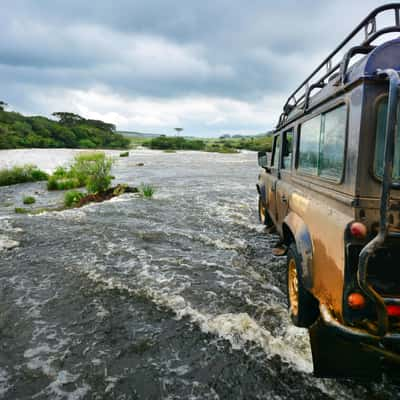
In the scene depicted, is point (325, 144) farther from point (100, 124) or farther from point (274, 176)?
point (100, 124)

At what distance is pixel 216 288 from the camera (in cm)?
426

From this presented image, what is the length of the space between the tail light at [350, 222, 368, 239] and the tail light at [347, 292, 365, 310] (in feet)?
1.42

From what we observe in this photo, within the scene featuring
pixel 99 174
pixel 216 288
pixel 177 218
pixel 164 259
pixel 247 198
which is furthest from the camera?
pixel 99 174

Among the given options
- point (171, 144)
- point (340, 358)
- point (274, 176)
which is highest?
point (171, 144)

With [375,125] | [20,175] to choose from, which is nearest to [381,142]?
[375,125]

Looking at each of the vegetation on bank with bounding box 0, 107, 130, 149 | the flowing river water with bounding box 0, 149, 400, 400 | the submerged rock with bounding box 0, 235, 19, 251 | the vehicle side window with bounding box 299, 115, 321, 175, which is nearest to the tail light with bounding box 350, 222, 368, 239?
the vehicle side window with bounding box 299, 115, 321, 175

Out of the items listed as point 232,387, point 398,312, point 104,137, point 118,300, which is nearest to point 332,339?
point 398,312

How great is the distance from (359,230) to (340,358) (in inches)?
47.2

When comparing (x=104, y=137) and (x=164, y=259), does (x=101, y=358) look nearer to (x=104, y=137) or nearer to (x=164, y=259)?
(x=164, y=259)

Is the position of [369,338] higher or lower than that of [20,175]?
lower

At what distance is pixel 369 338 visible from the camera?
194cm

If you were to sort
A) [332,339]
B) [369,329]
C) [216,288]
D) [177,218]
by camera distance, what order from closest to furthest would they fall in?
1. [369,329]
2. [332,339]
3. [216,288]
4. [177,218]

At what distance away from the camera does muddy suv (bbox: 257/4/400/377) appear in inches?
73.9

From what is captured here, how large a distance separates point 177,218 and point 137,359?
19.8ft
